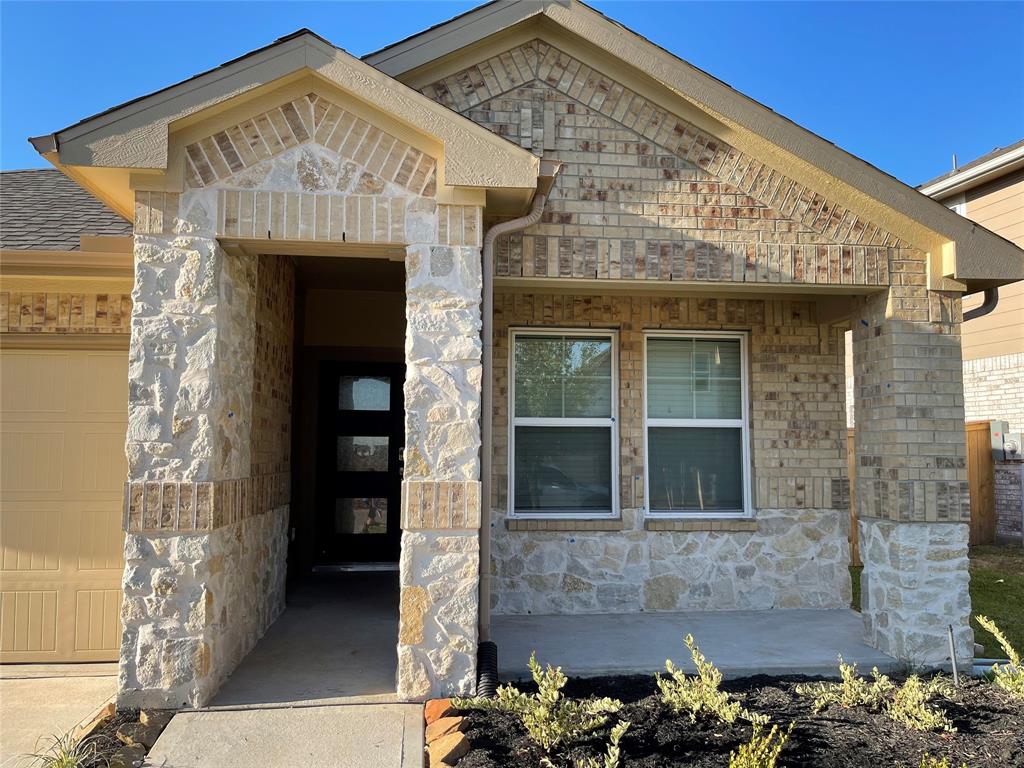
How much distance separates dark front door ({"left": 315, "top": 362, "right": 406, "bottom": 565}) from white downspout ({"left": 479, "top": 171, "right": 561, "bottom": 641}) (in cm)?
407

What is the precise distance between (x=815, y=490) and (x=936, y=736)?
3.14m

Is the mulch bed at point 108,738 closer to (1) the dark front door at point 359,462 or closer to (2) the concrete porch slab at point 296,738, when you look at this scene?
(2) the concrete porch slab at point 296,738

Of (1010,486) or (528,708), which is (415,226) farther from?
(1010,486)

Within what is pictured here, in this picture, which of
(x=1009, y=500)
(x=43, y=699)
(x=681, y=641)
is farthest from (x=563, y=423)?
(x=1009, y=500)

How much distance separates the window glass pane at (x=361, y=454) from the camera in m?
9.17

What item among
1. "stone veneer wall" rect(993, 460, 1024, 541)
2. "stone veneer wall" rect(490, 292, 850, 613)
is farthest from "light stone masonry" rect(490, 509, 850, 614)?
"stone veneer wall" rect(993, 460, 1024, 541)

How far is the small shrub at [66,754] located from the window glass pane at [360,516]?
4.76 metres

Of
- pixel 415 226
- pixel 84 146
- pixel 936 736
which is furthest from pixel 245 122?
pixel 936 736

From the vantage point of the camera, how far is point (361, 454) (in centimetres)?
920

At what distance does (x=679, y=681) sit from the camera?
4.68 m

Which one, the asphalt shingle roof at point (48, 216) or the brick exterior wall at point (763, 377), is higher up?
the asphalt shingle roof at point (48, 216)

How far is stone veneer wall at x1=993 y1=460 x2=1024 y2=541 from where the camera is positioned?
11945 millimetres

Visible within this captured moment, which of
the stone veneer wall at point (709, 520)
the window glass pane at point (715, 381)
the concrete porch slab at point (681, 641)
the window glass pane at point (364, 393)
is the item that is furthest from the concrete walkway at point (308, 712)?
the window glass pane at point (715, 381)

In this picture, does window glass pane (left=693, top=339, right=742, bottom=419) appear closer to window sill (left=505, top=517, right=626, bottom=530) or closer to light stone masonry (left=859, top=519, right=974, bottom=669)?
window sill (left=505, top=517, right=626, bottom=530)
